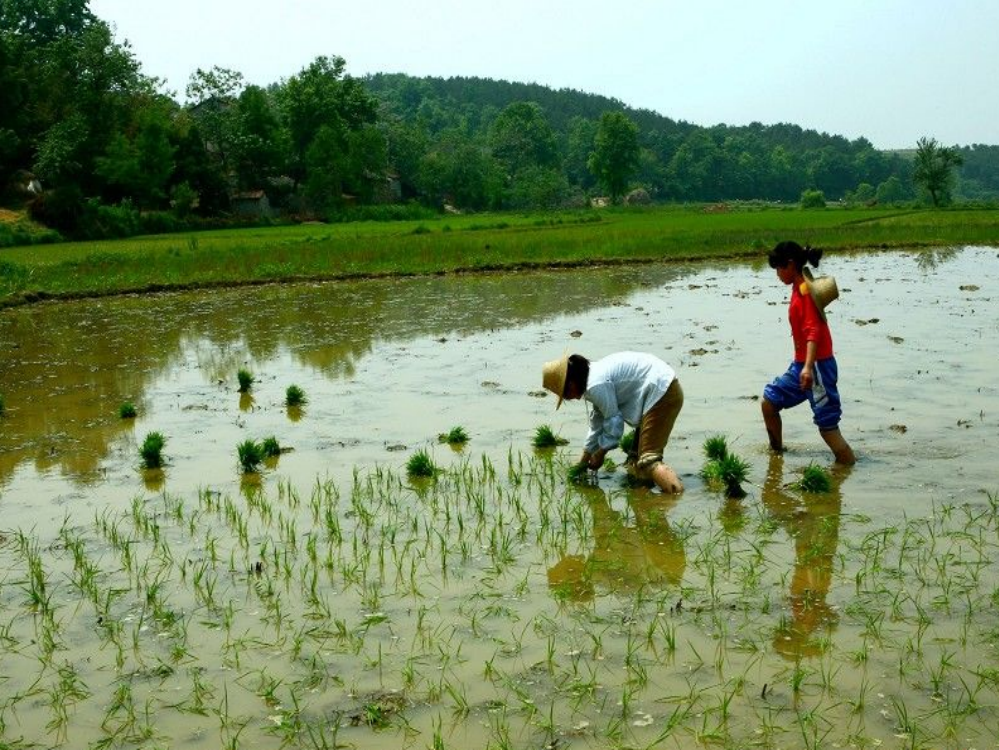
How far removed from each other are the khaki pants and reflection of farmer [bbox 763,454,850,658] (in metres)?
0.77

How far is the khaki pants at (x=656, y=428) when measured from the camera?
7262mm

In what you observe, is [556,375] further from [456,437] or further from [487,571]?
[456,437]

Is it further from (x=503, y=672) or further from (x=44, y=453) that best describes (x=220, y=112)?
(x=503, y=672)

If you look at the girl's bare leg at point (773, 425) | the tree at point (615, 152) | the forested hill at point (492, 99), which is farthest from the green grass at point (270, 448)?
the forested hill at point (492, 99)

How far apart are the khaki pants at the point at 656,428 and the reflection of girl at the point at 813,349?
3.20 feet

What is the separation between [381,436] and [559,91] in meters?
175

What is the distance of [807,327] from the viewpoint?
25.1 ft

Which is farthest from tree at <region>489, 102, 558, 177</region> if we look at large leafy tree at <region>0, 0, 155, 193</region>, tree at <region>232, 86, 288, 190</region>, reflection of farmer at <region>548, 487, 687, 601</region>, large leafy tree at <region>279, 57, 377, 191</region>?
reflection of farmer at <region>548, 487, 687, 601</region>

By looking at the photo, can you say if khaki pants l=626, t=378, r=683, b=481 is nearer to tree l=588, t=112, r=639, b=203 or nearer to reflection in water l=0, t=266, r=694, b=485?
reflection in water l=0, t=266, r=694, b=485

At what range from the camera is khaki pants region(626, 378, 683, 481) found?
726 centimetres

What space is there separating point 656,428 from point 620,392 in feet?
1.14

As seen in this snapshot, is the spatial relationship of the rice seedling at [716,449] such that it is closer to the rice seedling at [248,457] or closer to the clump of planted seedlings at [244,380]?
the rice seedling at [248,457]

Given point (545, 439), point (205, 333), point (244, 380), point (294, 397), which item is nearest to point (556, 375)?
point (545, 439)

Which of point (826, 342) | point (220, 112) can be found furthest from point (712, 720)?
point (220, 112)
